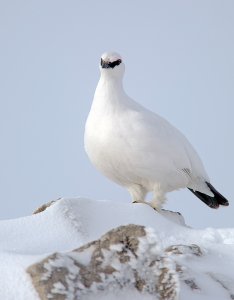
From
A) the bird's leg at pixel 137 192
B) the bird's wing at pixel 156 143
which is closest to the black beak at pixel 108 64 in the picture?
the bird's wing at pixel 156 143

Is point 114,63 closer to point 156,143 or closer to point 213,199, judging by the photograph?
point 156,143

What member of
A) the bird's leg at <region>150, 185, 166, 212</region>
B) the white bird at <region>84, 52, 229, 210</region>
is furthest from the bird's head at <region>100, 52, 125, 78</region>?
the bird's leg at <region>150, 185, 166, 212</region>

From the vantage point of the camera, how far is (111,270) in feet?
10.5

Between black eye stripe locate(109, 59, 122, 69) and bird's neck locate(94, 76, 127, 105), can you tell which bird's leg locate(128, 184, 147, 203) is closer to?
bird's neck locate(94, 76, 127, 105)

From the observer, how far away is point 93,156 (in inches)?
311

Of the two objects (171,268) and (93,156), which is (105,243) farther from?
(93,156)

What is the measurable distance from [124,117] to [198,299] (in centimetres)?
460

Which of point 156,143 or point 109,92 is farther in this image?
point 109,92

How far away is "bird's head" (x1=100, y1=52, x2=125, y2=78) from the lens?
8133 mm

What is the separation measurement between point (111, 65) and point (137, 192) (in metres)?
1.62

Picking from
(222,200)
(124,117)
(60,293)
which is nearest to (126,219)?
(60,293)

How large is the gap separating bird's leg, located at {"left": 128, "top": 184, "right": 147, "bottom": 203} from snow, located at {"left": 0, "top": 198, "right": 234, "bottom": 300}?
271 cm

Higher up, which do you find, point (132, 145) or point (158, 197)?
point (132, 145)

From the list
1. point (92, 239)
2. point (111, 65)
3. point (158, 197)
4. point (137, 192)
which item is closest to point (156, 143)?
point (158, 197)
